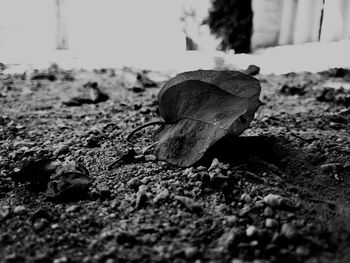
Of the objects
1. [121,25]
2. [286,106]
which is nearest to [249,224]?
[286,106]

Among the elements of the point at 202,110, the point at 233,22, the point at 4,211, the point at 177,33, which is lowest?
the point at 4,211

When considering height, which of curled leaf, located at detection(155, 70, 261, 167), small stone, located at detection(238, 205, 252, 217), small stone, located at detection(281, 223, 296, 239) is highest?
curled leaf, located at detection(155, 70, 261, 167)

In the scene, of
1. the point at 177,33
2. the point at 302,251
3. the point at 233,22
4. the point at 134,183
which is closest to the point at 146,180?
the point at 134,183

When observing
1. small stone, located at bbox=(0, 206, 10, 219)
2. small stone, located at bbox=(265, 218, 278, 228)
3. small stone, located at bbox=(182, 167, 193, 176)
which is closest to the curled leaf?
small stone, located at bbox=(182, 167, 193, 176)

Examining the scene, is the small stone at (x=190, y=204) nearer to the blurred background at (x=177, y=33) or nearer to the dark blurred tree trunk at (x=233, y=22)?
the blurred background at (x=177, y=33)

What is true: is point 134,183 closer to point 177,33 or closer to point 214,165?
point 214,165

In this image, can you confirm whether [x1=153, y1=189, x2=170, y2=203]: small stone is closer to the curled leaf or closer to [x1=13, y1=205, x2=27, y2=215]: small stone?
the curled leaf

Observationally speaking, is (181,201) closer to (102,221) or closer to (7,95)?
(102,221)
